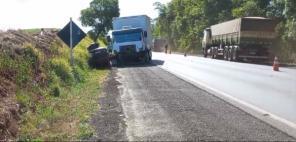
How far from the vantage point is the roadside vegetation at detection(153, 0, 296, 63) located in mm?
47375

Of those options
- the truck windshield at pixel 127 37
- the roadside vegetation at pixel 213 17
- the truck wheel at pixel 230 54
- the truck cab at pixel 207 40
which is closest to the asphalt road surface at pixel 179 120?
the truck windshield at pixel 127 37

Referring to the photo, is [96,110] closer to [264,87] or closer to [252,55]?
[264,87]

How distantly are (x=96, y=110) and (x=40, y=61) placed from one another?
6212mm

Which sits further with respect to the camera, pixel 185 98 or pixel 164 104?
pixel 185 98

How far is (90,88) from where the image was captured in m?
19.0

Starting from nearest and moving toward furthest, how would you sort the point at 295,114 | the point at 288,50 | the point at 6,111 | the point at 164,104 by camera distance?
the point at 6,111
the point at 295,114
the point at 164,104
the point at 288,50

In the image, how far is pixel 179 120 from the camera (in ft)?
34.2

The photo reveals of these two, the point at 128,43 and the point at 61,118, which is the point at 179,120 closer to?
the point at 61,118

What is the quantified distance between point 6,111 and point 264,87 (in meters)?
11.1

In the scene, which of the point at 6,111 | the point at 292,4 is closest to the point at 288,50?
the point at 292,4

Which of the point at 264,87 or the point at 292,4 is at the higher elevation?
the point at 292,4

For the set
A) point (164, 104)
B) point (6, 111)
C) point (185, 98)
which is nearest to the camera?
point (6, 111)

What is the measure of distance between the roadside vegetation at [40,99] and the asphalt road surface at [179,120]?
545mm

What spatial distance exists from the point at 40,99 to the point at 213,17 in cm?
7266
